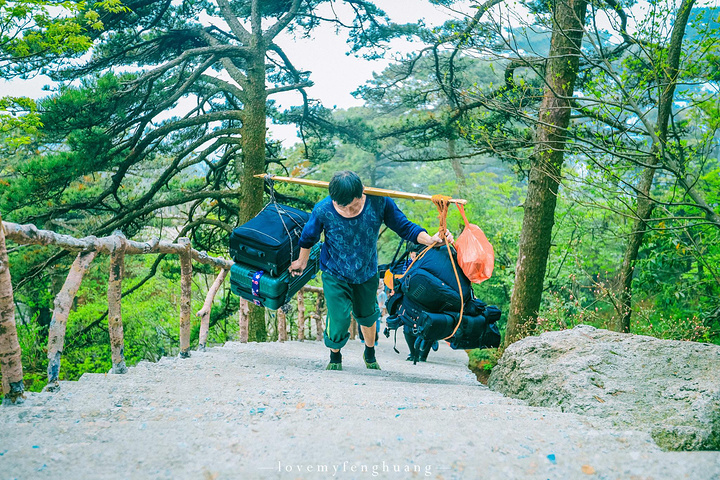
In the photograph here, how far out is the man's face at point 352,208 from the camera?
13.3ft

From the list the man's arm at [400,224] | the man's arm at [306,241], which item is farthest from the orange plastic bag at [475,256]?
the man's arm at [306,241]

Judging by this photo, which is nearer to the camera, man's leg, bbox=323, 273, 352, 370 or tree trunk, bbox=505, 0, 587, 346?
man's leg, bbox=323, 273, 352, 370

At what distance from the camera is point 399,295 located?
4625 mm

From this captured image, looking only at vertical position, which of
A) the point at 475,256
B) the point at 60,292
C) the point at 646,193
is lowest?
the point at 60,292

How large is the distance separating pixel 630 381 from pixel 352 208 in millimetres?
2363

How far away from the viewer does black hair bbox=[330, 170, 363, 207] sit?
376 cm

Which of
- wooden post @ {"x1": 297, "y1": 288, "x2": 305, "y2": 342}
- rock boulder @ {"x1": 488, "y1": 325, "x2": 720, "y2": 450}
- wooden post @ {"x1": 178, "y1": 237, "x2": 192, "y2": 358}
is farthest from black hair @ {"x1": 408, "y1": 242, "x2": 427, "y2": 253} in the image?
wooden post @ {"x1": 297, "y1": 288, "x2": 305, "y2": 342}

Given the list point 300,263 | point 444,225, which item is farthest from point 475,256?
point 300,263

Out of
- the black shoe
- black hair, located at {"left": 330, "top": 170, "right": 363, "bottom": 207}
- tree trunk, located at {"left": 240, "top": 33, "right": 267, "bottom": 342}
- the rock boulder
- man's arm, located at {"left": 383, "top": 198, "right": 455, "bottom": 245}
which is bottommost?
the black shoe

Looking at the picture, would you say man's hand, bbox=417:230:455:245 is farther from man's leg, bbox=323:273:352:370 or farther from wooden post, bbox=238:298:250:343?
wooden post, bbox=238:298:250:343

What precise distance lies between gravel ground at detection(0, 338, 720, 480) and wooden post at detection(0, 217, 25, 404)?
0.11m

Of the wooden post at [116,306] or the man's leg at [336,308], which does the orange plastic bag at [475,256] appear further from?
the wooden post at [116,306]

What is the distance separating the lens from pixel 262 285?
4.41 metres

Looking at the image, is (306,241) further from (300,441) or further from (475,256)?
(300,441)
